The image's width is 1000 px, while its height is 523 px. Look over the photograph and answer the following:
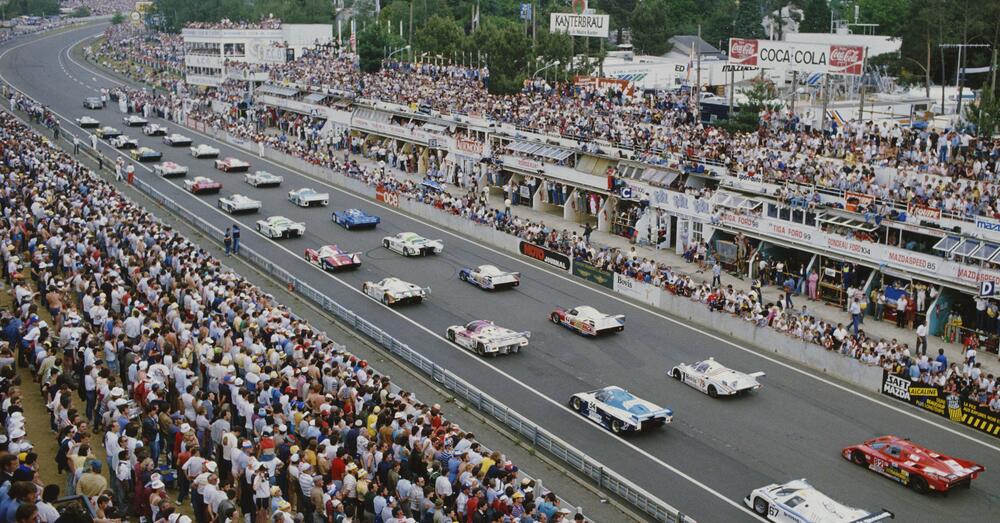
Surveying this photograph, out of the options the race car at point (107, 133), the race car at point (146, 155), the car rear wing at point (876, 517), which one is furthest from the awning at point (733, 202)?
the race car at point (107, 133)

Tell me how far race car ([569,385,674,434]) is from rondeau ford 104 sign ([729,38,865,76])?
110 ft

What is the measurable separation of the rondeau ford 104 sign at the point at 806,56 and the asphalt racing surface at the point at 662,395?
2216 cm

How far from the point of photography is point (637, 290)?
45.5 metres

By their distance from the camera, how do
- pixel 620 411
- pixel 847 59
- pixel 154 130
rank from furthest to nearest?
1. pixel 154 130
2. pixel 847 59
3. pixel 620 411

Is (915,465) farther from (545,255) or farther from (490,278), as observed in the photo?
(545,255)

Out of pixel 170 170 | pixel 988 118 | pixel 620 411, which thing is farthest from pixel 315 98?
pixel 620 411

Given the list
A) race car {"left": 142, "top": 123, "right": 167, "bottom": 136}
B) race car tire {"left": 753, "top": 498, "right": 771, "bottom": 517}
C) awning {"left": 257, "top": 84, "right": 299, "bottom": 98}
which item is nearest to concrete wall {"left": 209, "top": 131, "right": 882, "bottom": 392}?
race car tire {"left": 753, "top": 498, "right": 771, "bottom": 517}

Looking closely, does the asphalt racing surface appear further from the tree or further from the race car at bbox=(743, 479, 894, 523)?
the tree

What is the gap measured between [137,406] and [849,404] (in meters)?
22.5

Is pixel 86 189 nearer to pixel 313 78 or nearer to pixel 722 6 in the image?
pixel 313 78

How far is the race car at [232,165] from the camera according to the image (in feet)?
242

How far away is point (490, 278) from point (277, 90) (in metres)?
61.8

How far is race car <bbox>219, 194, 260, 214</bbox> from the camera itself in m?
60.4

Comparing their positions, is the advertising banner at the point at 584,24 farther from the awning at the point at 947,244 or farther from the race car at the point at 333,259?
the awning at the point at 947,244
